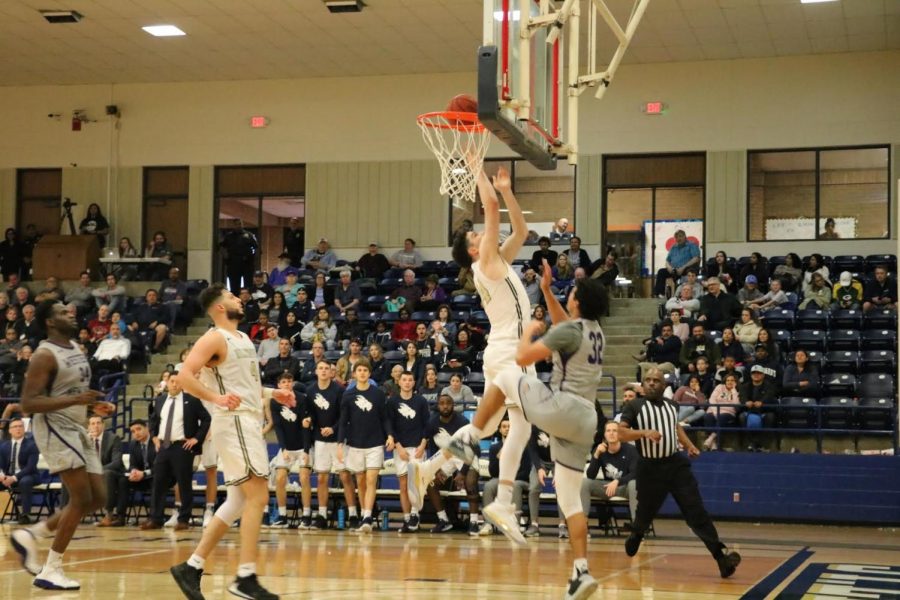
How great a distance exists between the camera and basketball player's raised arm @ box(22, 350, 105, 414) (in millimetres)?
8922

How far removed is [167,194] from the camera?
1132 inches

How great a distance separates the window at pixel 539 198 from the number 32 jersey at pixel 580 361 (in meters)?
18.1

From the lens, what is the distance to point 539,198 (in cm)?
2677

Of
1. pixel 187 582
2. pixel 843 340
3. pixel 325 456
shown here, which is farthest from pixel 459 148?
pixel 843 340

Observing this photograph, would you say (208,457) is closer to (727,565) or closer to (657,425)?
(657,425)

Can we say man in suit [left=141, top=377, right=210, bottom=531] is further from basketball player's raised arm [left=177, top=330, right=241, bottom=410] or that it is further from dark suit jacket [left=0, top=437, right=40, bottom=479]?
basketball player's raised arm [left=177, top=330, right=241, bottom=410]

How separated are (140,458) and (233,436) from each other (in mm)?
9654

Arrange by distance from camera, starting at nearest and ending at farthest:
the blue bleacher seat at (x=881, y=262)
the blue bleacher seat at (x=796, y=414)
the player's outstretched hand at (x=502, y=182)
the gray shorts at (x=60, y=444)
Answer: the player's outstretched hand at (x=502, y=182) → the gray shorts at (x=60, y=444) → the blue bleacher seat at (x=796, y=414) → the blue bleacher seat at (x=881, y=262)

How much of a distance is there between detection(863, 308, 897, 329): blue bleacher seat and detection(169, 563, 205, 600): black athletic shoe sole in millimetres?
15312

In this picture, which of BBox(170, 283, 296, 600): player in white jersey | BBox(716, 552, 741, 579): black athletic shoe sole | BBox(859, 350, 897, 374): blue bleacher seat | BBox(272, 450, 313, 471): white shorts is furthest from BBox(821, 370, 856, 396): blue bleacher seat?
BBox(170, 283, 296, 600): player in white jersey

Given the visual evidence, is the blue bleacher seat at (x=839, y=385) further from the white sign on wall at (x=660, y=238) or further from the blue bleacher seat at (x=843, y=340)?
the white sign on wall at (x=660, y=238)

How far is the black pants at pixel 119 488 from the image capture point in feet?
55.6

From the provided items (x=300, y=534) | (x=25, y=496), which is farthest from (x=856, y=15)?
(x=25, y=496)

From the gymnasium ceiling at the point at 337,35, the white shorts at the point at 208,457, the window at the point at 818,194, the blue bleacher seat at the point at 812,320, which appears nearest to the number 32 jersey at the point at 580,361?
the white shorts at the point at 208,457
